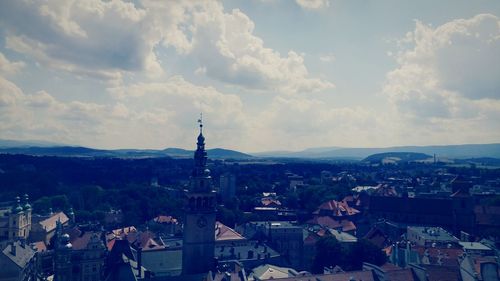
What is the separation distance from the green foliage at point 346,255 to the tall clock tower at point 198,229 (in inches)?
805

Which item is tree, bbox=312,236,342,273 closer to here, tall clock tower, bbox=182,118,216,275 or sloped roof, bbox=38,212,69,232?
tall clock tower, bbox=182,118,216,275

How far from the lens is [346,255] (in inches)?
2820

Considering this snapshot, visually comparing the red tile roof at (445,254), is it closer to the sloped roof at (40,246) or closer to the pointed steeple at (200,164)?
the pointed steeple at (200,164)

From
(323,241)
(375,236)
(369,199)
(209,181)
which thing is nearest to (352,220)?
(369,199)

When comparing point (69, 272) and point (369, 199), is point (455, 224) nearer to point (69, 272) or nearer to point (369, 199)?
point (369, 199)

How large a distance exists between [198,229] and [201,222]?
3.01 ft

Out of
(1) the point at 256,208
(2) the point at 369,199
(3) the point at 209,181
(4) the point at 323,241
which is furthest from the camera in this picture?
(1) the point at 256,208

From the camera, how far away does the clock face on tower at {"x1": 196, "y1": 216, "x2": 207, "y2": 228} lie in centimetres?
5834

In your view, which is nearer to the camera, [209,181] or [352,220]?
[209,181]

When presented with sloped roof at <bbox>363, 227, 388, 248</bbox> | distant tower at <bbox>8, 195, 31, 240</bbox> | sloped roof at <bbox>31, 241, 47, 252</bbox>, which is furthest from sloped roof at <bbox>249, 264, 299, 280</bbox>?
distant tower at <bbox>8, 195, 31, 240</bbox>

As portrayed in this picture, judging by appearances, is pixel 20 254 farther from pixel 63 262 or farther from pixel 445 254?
pixel 445 254

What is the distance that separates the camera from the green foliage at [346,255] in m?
69.4

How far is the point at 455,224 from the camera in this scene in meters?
109

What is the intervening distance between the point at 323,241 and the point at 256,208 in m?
69.2
